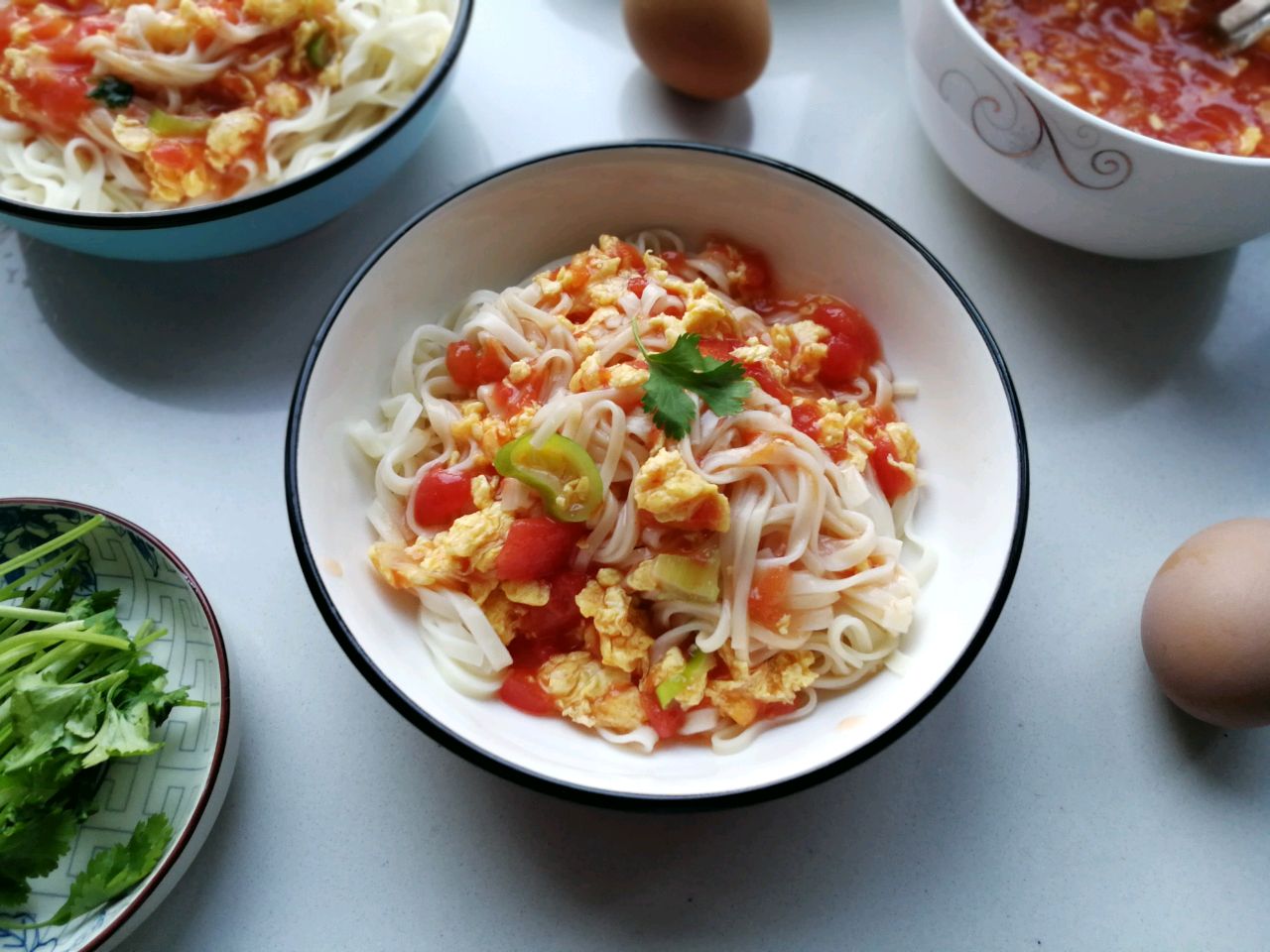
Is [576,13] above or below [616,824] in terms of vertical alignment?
above

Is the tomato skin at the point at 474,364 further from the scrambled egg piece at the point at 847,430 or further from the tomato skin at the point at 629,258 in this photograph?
the scrambled egg piece at the point at 847,430

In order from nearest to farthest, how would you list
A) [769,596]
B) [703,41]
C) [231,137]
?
[769,596] → [231,137] → [703,41]

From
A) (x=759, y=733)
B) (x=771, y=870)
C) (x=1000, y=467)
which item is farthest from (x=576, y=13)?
(x=771, y=870)

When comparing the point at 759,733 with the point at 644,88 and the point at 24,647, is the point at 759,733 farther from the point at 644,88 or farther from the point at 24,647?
the point at 644,88

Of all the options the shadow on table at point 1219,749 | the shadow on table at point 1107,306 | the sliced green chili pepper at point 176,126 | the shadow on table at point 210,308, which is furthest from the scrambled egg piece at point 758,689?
the sliced green chili pepper at point 176,126

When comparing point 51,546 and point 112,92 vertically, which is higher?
point 112,92

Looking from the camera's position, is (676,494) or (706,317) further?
(706,317)

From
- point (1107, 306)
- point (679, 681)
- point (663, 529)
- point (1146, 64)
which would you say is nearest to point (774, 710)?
point (679, 681)

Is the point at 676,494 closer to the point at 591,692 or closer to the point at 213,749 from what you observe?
the point at 591,692
